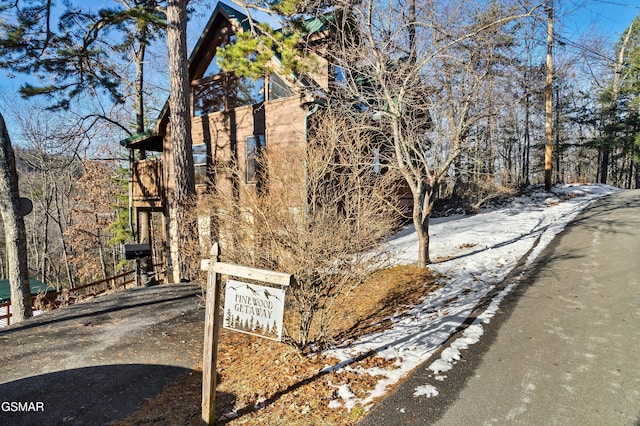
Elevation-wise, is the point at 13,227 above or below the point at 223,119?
below

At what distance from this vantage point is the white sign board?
11.5ft

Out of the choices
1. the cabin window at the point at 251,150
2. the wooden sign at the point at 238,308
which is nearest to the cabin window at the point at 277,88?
the cabin window at the point at 251,150

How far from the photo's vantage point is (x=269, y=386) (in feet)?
13.5

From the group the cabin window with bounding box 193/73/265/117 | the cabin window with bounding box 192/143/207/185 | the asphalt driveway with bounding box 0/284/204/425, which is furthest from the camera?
the cabin window with bounding box 192/143/207/185

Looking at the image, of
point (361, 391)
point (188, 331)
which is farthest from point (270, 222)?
point (188, 331)

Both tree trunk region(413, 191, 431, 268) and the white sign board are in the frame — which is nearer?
the white sign board

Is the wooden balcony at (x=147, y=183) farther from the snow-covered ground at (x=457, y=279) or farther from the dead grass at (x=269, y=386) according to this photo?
the snow-covered ground at (x=457, y=279)

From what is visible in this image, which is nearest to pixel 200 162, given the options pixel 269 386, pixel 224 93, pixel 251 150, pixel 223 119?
pixel 223 119

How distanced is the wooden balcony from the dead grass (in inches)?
374

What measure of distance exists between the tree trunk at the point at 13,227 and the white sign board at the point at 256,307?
753 cm

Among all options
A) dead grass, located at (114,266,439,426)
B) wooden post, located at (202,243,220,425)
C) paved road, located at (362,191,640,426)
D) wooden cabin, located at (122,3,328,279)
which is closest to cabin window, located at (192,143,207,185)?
wooden cabin, located at (122,3,328,279)

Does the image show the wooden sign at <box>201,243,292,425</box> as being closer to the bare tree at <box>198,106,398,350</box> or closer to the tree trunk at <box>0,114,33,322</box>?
the bare tree at <box>198,106,398,350</box>

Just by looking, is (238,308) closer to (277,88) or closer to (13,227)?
(13,227)

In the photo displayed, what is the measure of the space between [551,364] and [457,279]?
3334mm
